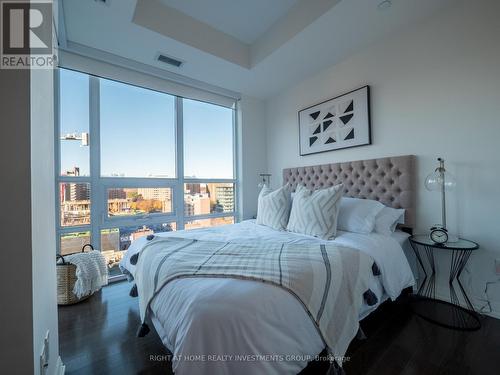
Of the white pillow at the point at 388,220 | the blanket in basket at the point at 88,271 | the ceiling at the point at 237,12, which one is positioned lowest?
the blanket in basket at the point at 88,271

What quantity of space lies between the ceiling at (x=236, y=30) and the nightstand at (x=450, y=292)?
7.00 feet

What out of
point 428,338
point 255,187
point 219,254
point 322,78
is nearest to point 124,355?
point 219,254

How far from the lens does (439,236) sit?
1.85 metres

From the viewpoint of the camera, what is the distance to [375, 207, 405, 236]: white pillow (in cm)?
208

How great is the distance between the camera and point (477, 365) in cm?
134

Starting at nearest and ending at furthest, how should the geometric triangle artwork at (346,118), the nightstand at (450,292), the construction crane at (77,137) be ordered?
the nightstand at (450,292), the construction crane at (77,137), the geometric triangle artwork at (346,118)

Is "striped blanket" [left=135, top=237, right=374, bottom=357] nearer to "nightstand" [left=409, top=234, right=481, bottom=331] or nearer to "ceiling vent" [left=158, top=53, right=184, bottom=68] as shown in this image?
"nightstand" [left=409, top=234, right=481, bottom=331]

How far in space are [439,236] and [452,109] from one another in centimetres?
117

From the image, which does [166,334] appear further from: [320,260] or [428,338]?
[428,338]

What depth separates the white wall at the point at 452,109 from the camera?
71.5 inches

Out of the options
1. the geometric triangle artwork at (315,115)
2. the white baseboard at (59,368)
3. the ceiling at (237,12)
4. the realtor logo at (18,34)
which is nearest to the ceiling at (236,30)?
the ceiling at (237,12)

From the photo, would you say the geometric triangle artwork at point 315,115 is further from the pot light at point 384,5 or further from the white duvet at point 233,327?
the white duvet at point 233,327

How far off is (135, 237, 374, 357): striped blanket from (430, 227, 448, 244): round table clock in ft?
2.50

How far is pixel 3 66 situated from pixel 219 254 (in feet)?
4.33
